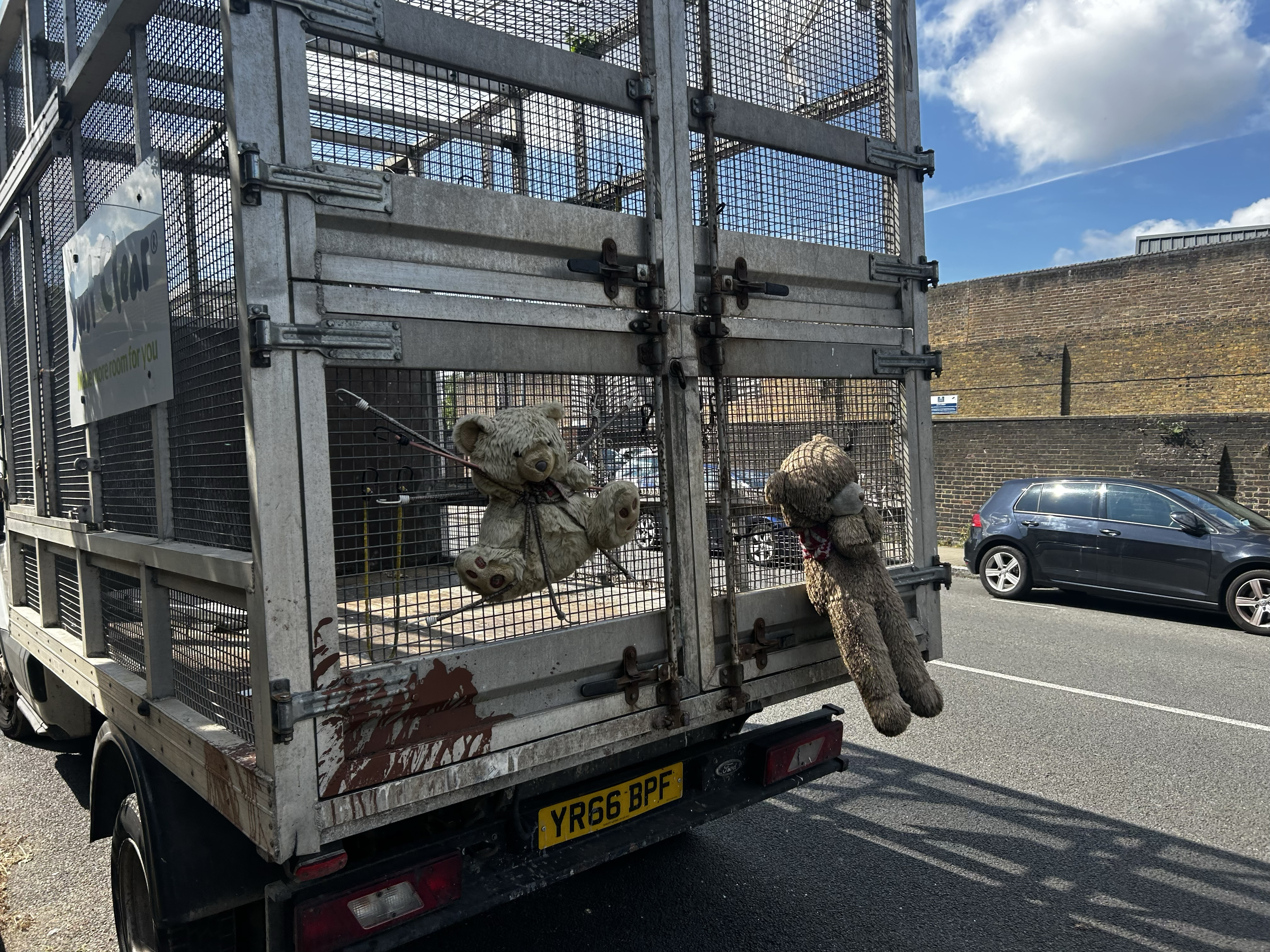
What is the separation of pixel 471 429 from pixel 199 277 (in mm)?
798

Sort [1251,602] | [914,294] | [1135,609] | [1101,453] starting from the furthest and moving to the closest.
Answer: [1101,453], [1135,609], [1251,602], [914,294]

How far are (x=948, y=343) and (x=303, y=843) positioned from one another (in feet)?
79.8

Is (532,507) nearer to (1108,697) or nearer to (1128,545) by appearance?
(1108,697)

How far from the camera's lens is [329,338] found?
2.04 meters

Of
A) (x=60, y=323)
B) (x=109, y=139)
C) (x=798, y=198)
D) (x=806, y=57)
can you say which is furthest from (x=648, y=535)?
(x=60, y=323)

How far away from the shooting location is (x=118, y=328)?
274cm

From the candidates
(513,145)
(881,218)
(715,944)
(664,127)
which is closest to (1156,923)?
(715,944)

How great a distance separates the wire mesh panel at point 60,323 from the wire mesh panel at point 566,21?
173 centimetres

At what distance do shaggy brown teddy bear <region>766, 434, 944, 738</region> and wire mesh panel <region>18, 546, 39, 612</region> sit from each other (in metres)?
3.51

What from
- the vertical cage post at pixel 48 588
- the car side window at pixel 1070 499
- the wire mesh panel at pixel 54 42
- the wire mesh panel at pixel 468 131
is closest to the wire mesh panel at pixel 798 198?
the wire mesh panel at pixel 468 131

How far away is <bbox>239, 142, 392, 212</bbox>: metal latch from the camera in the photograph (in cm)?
195

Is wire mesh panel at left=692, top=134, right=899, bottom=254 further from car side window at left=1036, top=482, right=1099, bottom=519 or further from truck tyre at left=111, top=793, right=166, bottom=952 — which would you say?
car side window at left=1036, top=482, right=1099, bottom=519

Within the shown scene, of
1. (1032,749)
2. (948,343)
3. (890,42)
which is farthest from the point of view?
(948,343)

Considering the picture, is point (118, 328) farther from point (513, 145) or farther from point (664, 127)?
point (664, 127)
